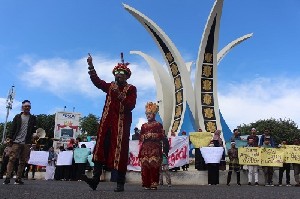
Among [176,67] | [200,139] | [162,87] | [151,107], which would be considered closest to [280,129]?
[162,87]

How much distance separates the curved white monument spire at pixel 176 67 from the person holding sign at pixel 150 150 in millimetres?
23962

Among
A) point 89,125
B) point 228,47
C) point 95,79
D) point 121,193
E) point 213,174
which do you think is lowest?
point 121,193

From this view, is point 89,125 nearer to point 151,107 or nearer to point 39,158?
point 39,158

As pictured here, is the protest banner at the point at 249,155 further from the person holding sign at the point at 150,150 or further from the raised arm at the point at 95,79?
the raised arm at the point at 95,79

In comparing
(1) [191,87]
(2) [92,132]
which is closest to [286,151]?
→ (1) [191,87]

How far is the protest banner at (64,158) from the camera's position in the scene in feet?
45.3

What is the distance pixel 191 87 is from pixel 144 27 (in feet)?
19.2

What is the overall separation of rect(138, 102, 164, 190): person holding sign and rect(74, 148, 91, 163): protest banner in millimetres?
6263

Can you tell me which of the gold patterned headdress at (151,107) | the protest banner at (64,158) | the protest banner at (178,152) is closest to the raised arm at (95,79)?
the gold patterned headdress at (151,107)

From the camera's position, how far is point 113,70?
6.33 meters

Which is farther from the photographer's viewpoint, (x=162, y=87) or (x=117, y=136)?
(x=162, y=87)

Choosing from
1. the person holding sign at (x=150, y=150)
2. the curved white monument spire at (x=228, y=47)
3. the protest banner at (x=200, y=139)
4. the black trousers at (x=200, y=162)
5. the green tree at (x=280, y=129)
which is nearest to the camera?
the person holding sign at (x=150, y=150)

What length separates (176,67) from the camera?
3183 cm

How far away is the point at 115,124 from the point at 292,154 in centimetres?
750
